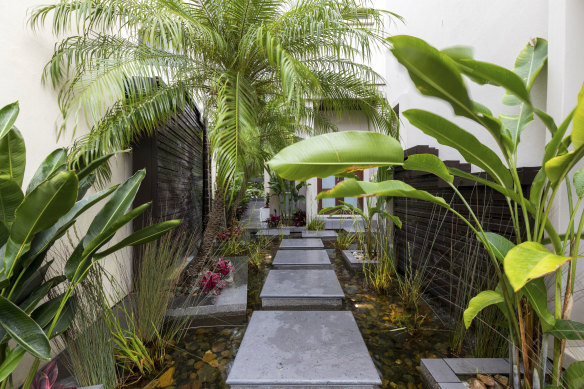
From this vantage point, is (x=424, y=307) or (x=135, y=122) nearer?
(x=135, y=122)

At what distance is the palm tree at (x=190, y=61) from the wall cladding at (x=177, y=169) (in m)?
0.32

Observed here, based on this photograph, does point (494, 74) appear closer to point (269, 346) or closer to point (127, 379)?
point (269, 346)

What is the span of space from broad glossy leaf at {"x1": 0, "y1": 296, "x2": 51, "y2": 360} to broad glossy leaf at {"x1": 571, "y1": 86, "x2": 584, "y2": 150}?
1.79 metres

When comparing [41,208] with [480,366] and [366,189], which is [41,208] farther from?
[480,366]

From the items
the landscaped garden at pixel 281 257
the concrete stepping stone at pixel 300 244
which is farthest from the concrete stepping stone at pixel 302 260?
the concrete stepping stone at pixel 300 244

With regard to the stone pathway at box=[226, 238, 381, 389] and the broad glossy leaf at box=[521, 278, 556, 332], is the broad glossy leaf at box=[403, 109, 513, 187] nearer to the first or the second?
the broad glossy leaf at box=[521, 278, 556, 332]

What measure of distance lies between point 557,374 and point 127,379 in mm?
2125

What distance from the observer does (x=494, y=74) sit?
0.83m

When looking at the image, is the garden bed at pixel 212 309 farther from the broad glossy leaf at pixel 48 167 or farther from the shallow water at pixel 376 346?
the broad glossy leaf at pixel 48 167

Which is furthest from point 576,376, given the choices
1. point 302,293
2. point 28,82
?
point 28,82

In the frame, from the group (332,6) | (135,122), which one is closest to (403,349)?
(135,122)

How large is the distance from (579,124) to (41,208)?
5.45ft

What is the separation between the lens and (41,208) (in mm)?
933

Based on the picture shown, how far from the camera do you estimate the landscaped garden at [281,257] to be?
3.12 feet
